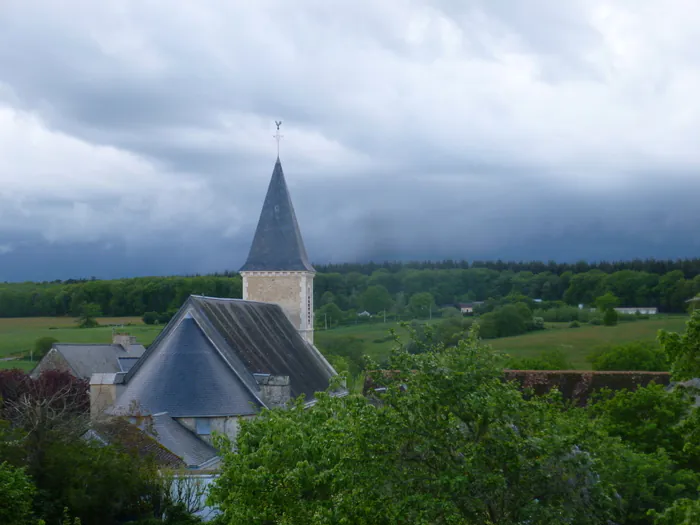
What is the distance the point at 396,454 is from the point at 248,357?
20.5 m

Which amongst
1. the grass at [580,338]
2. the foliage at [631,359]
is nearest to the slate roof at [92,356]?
the grass at [580,338]

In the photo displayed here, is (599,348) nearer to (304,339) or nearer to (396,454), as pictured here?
(304,339)

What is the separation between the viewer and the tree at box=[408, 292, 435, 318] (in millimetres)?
90925

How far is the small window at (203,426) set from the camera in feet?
100

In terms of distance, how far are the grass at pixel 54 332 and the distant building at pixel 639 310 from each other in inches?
1999

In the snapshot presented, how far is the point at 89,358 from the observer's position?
5916cm

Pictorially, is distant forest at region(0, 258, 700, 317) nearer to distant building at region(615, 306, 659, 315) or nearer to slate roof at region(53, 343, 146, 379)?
distant building at region(615, 306, 659, 315)

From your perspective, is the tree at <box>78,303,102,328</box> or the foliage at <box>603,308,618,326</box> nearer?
the foliage at <box>603,308,618,326</box>

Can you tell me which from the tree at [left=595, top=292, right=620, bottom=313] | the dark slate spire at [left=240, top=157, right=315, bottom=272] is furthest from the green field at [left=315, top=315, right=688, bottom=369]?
the dark slate spire at [left=240, top=157, right=315, bottom=272]

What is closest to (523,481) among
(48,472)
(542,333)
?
(48,472)

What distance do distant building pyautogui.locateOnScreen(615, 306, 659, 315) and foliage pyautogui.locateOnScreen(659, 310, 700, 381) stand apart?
84708 millimetres

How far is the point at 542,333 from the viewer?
8456cm

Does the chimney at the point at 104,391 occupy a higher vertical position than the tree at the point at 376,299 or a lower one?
lower

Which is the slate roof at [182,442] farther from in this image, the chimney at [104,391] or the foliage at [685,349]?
the foliage at [685,349]
